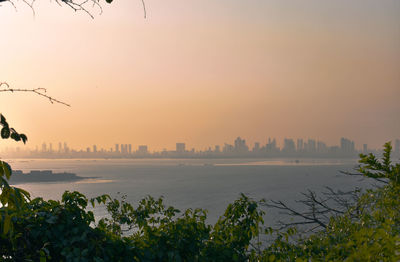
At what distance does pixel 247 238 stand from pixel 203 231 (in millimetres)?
815

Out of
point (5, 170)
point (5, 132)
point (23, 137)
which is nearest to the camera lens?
point (5, 170)

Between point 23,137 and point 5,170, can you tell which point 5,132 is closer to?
point 23,137

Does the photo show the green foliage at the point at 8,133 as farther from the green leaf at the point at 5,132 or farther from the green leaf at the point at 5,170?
the green leaf at the point at 5,170

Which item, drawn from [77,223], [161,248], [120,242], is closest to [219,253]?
[161,248]

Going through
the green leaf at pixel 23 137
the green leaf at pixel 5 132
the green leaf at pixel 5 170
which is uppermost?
the green leaf at pixel 5 132

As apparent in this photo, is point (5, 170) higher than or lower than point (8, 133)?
lower

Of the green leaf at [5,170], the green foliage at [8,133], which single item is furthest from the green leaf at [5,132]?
the green leaf at [5,170]

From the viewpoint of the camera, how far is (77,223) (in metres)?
5.45

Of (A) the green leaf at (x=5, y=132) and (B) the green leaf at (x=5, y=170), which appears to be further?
(A) the green leaf at (x=5, y=132)

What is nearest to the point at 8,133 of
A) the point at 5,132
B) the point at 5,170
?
the point at 5,132

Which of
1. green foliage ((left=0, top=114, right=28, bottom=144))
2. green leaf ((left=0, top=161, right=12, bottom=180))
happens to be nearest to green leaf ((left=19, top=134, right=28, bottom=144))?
green foliage ((left=0, top=114, right=28, bottom=144))

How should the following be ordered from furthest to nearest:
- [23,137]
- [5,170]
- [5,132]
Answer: [23,137], [5,132], [5,170]

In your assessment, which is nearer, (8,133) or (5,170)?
(5,170)

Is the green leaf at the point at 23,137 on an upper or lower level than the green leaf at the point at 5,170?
upper
